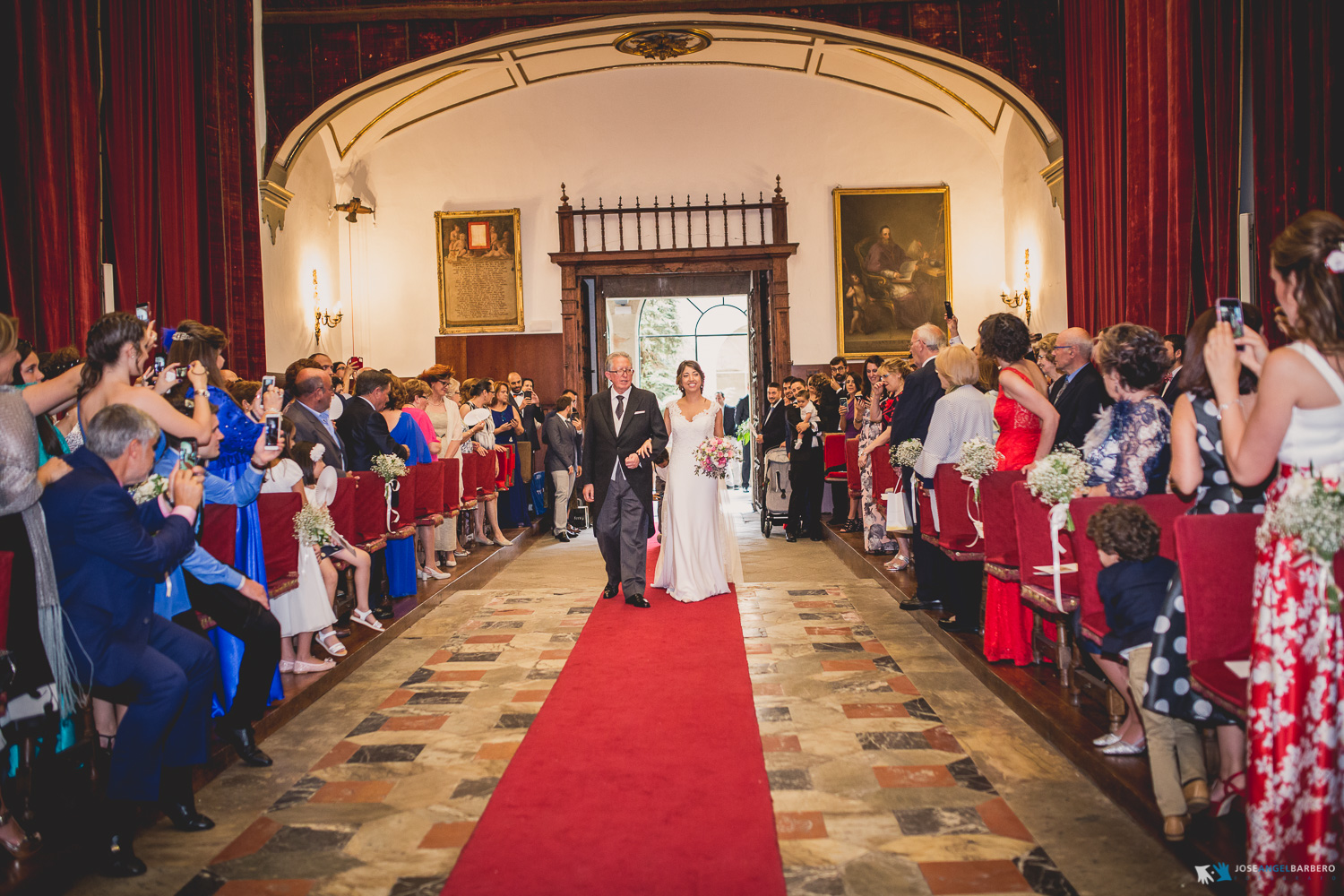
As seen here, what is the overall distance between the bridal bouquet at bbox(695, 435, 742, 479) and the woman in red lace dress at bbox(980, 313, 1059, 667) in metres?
2.30

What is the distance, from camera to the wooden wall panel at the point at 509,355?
12977mm

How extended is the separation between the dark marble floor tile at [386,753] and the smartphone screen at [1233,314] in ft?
10.4

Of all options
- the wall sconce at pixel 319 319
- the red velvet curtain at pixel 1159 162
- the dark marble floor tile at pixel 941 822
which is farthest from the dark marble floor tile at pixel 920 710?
the wall sconce at pixel 319 319

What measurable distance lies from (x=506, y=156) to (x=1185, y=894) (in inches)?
472

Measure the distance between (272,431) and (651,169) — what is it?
9.83m

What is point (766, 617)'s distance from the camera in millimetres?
6336

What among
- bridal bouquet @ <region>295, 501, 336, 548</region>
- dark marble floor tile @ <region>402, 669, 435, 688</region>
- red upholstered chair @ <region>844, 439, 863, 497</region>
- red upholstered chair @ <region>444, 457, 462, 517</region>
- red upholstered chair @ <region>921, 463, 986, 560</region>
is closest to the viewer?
bridal bouquet @ <region>295, 501, 336, 548</region>

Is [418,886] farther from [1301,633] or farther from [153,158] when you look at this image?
[153,158]

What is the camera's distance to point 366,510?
19.8ft

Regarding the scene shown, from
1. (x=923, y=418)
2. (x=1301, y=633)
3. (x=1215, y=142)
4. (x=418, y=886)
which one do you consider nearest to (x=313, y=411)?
(x=418, y=886)

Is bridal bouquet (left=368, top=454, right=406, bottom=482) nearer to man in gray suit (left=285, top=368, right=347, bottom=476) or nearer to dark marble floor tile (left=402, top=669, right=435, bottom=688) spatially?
man in gray suit (left=285, top=368, right=347, bottom=476)

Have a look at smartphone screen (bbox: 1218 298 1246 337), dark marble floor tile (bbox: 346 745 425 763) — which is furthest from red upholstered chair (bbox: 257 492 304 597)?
smartphone screen (bbox: 1218 298 1246 337)

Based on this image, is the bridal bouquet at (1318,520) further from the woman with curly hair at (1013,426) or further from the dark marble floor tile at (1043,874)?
the woman with curly hair at (1013,426)

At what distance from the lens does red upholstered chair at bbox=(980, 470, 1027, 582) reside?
4500 mm
